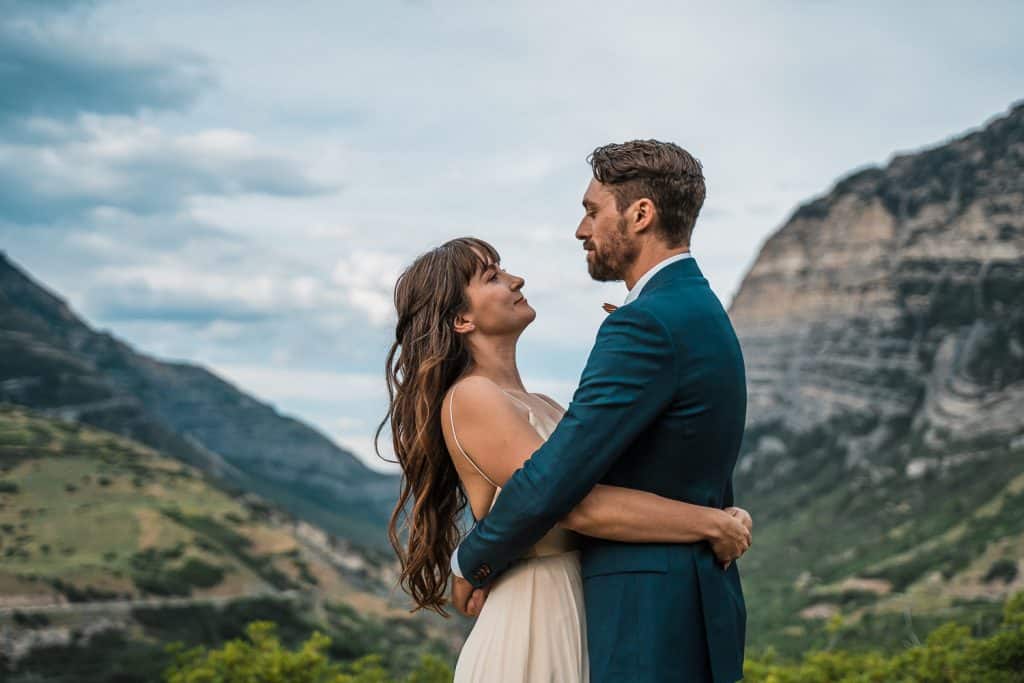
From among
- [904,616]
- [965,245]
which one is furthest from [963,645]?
[965,245]

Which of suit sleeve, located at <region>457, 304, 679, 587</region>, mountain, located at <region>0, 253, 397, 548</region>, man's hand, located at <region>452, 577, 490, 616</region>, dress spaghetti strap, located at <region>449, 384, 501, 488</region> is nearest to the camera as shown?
suit sleeve, located at <region>457, 304, 679, 587</region>

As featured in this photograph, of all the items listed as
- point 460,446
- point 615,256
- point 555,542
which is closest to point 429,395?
point 460,446

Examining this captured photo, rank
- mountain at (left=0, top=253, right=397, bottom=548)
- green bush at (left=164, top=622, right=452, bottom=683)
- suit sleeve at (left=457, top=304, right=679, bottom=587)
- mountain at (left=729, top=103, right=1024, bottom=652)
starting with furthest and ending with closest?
mountain at (left=0, top=253, right=397, bottom=548) < mountain at (left=729, top=103, right=1024, bottom=652) < green bush at (left=164, top=622, right=452, bottom=683) < suit sleeve at (left=457, top=304, right=679, bottom=587)

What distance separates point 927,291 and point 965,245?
4122mm

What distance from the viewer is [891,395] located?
79.4 meters

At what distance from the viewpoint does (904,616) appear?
133 feet

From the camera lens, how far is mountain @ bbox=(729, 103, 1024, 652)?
4962 centimetres

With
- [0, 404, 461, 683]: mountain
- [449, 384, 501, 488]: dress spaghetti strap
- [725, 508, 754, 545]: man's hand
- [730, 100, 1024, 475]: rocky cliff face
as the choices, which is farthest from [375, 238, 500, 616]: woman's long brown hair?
[730, 100, 1024, 475]: rocky cliff face

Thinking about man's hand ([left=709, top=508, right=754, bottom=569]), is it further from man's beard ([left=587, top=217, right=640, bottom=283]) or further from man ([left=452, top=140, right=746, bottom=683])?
man's beard ([left=587, top=217, right=640, bottom=283])

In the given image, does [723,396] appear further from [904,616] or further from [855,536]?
[855,536]

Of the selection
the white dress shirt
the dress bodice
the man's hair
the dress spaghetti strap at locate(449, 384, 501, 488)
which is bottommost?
the dress bodice

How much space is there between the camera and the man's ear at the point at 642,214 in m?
3.26

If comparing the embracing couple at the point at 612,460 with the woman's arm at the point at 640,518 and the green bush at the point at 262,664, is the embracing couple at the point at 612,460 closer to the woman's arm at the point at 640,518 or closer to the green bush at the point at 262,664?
the woman's arm at the point at 640,518

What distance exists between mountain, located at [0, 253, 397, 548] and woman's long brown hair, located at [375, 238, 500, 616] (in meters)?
86.7
